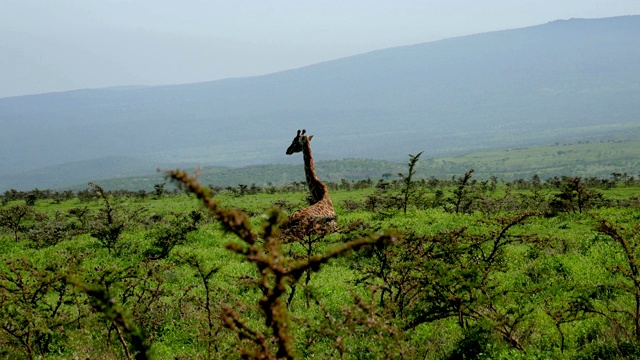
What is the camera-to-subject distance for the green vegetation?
12.4ft

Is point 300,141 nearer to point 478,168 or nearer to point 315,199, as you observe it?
point 315,199

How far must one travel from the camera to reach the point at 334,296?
1248 cm

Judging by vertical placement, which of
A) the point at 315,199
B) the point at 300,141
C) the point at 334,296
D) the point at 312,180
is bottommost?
the point at 334,296

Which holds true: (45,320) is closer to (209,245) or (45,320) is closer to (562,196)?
(209,245)

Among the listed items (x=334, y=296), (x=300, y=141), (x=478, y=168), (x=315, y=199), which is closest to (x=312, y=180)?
(x=315, y=199)

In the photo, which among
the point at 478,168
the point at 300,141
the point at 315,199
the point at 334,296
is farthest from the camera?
the point at 478,168

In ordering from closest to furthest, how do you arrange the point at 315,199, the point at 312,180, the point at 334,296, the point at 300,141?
the point at 334,296, the point at 312,180, the point at 300,141, the point at 315,199

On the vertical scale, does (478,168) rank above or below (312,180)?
below

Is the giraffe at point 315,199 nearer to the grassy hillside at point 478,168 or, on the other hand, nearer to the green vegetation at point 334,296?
the green vegetation at point 334,296

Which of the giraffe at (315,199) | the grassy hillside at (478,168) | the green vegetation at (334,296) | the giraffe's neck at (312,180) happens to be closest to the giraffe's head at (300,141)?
the giraffe at (315,199)

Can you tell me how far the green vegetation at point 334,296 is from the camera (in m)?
3.77

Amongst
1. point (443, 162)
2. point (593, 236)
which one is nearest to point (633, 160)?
point (443, 162)

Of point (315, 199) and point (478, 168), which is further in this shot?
point (478, 168)

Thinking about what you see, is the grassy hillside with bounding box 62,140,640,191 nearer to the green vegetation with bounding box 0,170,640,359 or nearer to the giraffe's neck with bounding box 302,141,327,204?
the giraffe's neck with bounding box 302,141,327,204
